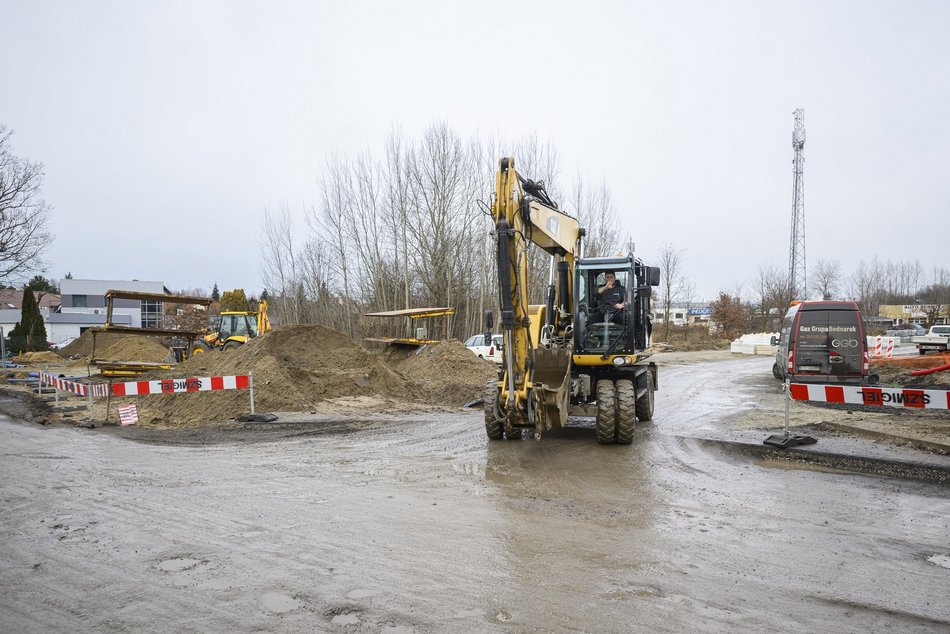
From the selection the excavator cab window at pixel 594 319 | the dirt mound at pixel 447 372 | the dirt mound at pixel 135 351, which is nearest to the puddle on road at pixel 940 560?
the excavator cab window at pixel 594 319

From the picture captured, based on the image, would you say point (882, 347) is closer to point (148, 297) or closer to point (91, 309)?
point (148, 297)

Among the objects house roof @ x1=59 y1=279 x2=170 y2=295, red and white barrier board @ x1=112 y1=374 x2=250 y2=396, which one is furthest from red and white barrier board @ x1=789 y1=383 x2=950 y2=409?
house roof @ x1=59 y1=279 x2=170 y2=295

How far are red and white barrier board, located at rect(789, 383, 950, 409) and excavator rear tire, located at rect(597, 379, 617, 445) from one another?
288 centimetres

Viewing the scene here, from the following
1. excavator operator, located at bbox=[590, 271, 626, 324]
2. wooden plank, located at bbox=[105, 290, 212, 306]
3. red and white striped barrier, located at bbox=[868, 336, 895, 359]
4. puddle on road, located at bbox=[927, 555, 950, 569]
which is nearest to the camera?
puddle on road, located at bbox=[927, 555, 950, 569]

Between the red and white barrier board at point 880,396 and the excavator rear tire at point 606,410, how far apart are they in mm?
2879

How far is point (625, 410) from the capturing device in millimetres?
9758

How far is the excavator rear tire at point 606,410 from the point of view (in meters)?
9.74

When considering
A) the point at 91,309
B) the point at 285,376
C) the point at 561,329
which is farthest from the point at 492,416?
the point at 91,309

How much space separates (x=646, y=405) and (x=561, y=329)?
3.25 meters

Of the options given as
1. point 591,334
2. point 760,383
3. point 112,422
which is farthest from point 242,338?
point 760,383

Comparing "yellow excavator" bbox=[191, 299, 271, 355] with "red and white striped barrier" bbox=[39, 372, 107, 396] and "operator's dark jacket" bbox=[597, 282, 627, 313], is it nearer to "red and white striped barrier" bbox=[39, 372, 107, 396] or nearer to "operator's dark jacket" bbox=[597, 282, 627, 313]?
"red and white striped barrier" bbox=[39, 372, 107, 396]

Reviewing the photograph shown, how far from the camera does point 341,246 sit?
38625 millimetres

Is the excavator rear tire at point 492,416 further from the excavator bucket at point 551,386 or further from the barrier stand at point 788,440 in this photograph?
the barrier stand at point 788,440

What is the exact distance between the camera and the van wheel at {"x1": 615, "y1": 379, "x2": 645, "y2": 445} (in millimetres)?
9766
